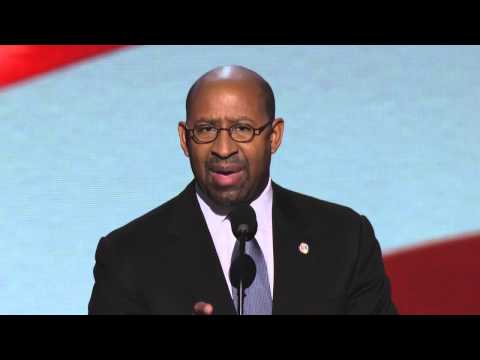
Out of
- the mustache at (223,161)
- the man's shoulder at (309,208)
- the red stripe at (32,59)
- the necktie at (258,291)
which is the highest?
the red stripe at (32,59)

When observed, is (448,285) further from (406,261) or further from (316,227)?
(316,227)

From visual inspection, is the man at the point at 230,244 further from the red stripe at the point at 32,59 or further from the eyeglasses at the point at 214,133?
the red stripe at the point at 32,59

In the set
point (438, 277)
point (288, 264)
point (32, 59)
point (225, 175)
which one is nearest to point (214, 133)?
point (225, 175)

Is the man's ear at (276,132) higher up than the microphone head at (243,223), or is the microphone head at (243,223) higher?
the man's ear at (276,132)

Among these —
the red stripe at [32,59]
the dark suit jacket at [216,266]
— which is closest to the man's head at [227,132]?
the dark suit jacket at [216,266]

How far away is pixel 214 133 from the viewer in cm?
314

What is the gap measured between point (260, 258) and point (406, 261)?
96 centimetres

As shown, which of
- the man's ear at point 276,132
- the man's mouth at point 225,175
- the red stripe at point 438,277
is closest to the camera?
the man's mouth at point 225,175

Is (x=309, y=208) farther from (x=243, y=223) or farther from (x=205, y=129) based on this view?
(x=243, y=223)

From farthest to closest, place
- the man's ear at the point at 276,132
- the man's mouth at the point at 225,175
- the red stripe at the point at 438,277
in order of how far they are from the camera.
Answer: the red stripe at the point at 438,277
the man's ear at the point at 276,132
the man's mouth at the point at 225,175

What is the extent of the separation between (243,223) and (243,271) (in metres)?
0.15

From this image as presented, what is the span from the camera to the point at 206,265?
313cm

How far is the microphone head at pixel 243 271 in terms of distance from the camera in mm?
2750

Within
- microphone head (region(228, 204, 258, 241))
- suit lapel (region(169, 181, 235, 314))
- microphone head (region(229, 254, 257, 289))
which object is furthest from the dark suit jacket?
microphone head (region(228, 204, 258, 241))
